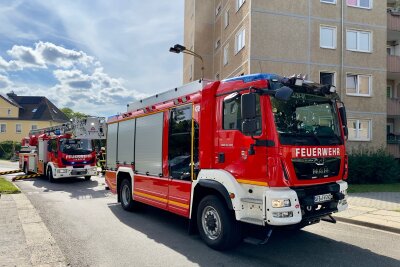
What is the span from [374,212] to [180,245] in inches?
219

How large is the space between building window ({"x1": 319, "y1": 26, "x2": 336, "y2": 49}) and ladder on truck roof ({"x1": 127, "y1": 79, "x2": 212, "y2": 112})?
14333mm

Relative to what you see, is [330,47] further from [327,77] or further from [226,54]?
[226,54]

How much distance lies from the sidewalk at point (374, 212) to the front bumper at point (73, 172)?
11814 mm

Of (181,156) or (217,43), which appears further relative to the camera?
(217,43)

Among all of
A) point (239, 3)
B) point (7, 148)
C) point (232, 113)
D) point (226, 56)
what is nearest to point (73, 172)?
point (226, 56)

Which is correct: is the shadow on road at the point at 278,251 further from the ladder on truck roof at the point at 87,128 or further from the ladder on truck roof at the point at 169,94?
the ladder on truck roof at the point at 87,128

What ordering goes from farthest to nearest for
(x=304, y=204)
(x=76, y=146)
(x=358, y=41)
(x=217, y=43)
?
(x=217, y=43)
(x=358, y=41)
(x=76, y=146)
(x=304, y=204)

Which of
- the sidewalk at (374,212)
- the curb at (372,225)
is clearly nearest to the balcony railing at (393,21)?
the sidewalk at (374,212)

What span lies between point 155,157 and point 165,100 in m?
1.30

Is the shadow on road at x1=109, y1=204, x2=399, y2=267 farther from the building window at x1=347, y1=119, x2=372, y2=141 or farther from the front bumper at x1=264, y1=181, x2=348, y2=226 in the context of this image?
the building window at x1=347, y1=119, x2=372, y2=141

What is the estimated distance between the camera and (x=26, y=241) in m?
6.13

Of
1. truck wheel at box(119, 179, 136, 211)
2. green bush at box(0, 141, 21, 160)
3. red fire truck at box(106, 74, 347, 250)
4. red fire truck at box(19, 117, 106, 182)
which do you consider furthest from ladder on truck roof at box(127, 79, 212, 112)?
green bush at box(0, 141, 21, 160)

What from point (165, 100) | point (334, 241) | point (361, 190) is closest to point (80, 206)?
point (165, 100)

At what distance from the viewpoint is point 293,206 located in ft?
16.7
